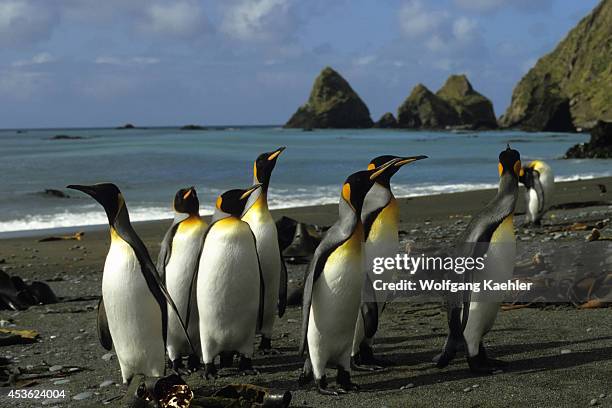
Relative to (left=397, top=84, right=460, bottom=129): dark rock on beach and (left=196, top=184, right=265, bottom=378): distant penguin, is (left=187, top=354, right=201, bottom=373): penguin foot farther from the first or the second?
(left=397, top=84, right=460, bottom=129): dark rock on beach

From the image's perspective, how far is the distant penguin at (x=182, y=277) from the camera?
5.63 metres

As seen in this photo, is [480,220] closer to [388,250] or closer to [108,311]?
[388,250]

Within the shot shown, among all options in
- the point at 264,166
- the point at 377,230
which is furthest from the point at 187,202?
the point at 377,230

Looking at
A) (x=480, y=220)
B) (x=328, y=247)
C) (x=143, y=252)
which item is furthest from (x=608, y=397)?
(x=143, y=252)

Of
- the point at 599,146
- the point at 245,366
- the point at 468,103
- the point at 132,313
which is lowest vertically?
the point at 245,366

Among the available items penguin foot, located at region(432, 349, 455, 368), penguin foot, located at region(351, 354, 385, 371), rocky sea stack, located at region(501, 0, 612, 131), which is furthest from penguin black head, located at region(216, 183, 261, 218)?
rocky sea stack, located at region(501, 0, 612, 131)

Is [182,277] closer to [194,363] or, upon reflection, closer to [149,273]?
[194,363]

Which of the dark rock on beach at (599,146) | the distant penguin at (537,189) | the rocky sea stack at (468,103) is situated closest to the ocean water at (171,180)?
the dark rock on beach at (599,146)

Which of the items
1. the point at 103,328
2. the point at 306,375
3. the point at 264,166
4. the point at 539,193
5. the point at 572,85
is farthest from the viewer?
the point at 572,85

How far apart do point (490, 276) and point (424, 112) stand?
446 ft

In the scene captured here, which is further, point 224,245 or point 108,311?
point 224,245

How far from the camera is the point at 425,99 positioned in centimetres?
13875

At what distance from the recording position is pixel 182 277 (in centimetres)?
573

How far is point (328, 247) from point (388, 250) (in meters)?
0.98
